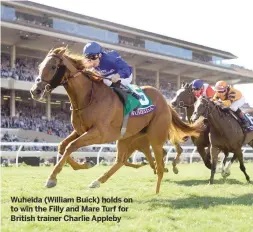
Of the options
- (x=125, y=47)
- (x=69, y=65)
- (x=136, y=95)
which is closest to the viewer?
(x=69, y=65)

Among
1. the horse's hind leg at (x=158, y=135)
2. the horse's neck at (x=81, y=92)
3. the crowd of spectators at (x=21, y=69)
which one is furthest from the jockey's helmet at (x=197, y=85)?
the crowd of spectators at (x=21, y=69)

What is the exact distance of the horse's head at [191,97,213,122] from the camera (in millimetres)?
7379

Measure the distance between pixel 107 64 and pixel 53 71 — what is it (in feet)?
3.16

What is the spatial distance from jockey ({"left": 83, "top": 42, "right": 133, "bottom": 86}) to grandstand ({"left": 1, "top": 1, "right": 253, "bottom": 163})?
42.5 ft

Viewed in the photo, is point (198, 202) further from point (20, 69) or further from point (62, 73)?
point (20, 69)

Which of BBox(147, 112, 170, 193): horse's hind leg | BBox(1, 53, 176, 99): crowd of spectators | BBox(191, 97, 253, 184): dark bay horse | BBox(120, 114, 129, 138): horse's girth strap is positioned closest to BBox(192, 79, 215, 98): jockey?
BBox(191, 97, 253, 184): dark bay horse

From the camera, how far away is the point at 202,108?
24.5 feet

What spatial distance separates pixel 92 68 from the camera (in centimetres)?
548

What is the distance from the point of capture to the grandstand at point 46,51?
77.0 feet

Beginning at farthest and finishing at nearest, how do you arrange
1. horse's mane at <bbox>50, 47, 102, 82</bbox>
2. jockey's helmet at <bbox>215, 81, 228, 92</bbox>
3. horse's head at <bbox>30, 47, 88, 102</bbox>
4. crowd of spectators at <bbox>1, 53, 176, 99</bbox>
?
crowd of spectators at <bbox>1, 53, 176, 99</bbox> < jockey's helmet at <bbox>215, 81, 228, 92</bbox> < horse's mane at <bbox>50, 47, 102, 82</bbox> < horse's head at <bbox>30, 47, 88, 102</bbox>

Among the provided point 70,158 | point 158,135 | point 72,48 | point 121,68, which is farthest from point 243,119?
point 72,48

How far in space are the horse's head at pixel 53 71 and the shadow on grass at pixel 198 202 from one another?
1654 mm

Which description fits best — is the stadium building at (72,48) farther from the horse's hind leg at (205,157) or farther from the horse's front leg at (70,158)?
the horse's front leg at (70,158)

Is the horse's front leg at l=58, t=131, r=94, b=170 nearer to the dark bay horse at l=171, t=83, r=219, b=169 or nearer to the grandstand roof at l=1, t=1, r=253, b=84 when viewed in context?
the dark bay horse at l=171, t=83, r=219, b=169
